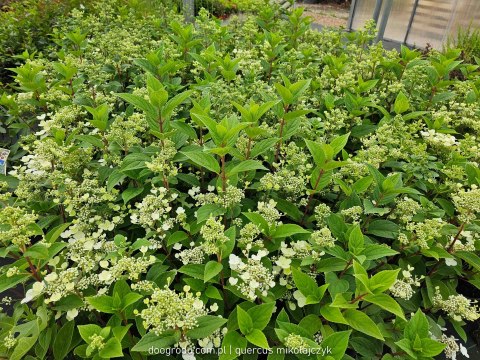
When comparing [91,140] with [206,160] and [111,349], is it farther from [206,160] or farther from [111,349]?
[111,349]

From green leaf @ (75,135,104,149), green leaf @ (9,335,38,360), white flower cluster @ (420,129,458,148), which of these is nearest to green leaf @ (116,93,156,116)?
green leaf @ (75,135,104,149)

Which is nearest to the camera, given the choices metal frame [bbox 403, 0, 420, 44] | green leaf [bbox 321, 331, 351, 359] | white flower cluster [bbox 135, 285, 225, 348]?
white flower cluster [bbox 135, 285, 225, 348]

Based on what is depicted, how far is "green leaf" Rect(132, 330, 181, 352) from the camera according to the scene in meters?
1.40

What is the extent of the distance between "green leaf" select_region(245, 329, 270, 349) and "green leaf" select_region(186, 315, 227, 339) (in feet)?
0.48

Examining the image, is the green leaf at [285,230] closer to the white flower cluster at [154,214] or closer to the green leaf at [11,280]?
the white flower cluster at [154,214]

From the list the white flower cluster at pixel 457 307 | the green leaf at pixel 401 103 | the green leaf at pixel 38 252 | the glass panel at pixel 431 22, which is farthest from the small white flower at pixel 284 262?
the glass panel at pixel 431 22

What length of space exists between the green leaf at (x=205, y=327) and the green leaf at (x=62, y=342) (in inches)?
26.2

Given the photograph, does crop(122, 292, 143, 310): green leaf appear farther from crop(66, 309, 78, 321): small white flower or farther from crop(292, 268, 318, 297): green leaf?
crop(292, 268, 318, 297): green leaf

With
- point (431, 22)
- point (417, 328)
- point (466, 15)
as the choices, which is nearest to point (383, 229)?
point (417, 328)

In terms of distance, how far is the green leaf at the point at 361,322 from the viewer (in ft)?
4.99

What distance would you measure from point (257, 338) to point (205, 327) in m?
0.23

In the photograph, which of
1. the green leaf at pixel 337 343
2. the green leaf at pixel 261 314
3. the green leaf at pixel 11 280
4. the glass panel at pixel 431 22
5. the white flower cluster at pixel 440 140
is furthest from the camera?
the glass panel at pixel 431 22

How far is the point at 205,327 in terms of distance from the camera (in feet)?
4.83

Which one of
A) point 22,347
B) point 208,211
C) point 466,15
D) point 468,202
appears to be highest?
point 466,15
